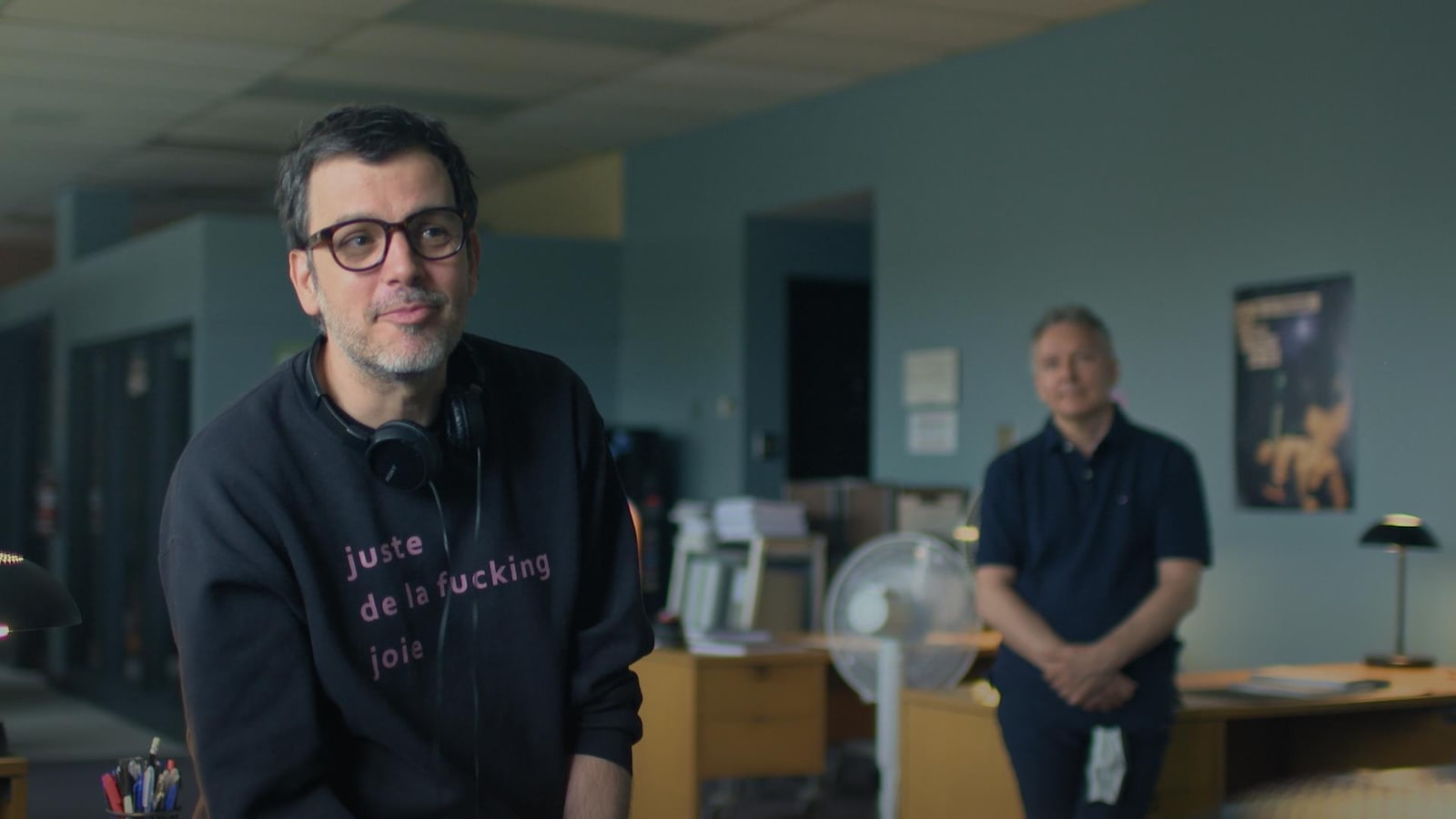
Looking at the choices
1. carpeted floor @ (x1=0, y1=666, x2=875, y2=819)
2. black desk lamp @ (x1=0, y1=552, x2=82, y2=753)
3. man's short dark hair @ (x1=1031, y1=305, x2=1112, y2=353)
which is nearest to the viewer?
black desk lamp @ (x1=0, y1=552, x2=82, y2=753)

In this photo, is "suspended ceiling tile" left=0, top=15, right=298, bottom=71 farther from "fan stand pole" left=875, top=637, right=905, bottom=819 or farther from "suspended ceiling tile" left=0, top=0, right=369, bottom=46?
"fan stand pole" left=875, top=637, right=905, bottom=819

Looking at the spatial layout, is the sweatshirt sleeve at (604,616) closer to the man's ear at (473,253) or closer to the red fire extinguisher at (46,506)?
the man's ear at (473,253)

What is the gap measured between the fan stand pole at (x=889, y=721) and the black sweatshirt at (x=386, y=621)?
269cm

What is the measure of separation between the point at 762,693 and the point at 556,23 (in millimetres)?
3033

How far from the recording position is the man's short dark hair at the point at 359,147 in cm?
170

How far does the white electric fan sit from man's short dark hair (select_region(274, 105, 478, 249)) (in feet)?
9.63

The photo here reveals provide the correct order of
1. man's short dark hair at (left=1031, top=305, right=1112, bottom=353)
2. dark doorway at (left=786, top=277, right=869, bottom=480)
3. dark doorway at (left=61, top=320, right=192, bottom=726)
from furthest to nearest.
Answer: dark doorway at (left=61, top=320, right=192, bottom=726), dark doorway at (left=786, top=277, right=869, bottom=480), man's short dark hair at (left=1031, top=305, right=1112, bottom=353)

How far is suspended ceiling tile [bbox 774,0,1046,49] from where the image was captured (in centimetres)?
670

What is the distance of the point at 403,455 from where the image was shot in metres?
1.71

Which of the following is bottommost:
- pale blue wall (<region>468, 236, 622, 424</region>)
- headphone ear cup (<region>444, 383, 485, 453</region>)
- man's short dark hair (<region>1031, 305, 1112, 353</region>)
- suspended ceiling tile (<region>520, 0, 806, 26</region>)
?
headphone ear cup (<region>444, 383, 485, 453</region>)

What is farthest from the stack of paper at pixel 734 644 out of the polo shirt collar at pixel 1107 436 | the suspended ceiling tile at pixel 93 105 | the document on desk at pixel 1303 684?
the suspended ceiling tile at pixel 93 105

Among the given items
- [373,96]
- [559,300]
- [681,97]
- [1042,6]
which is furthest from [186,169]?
[1042,6]

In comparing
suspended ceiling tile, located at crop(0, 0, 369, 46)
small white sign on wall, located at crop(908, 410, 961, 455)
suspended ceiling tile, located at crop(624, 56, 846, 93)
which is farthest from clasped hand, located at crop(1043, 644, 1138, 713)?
suspended ceiling tile, located at crop(624, 56, 846, 93)

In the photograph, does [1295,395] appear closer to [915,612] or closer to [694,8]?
[915,612]
